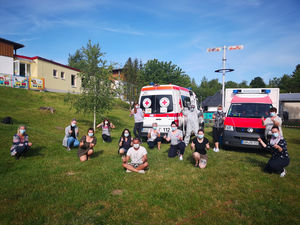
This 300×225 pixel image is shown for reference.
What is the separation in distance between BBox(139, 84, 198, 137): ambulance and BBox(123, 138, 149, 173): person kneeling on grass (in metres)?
3.81

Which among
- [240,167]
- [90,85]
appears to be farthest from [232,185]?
[90,85]

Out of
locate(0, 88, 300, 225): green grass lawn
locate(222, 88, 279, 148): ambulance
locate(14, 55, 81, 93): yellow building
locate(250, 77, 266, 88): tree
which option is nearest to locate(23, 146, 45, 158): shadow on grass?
locate(0, 88, 300, 225): green grass lawn

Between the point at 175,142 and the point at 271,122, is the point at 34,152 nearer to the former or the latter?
the point at 175,142

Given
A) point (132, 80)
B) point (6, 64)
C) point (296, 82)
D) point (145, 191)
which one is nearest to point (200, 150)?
point (145, 191)

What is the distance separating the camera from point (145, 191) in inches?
183

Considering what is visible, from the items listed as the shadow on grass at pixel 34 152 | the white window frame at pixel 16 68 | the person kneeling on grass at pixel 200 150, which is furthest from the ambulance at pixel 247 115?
the white window frame at pixel 16 68

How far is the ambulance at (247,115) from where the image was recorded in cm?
828

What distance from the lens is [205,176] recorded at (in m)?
5.66

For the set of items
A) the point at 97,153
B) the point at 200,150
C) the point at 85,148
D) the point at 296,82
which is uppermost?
the point at 296,82

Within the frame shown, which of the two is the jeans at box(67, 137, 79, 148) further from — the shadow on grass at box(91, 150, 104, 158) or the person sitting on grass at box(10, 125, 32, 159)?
the person sitting on grass at box(10, 125, 32, 159)

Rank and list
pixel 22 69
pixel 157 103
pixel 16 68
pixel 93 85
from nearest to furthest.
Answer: pixel 157 103
pixel 93 85
pixel 16 68
pixel 22 69

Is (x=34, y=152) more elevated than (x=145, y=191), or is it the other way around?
(x=34, y=152)

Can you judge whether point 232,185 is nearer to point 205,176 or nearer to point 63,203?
point 205,176

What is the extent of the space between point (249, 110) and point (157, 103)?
169 inches
